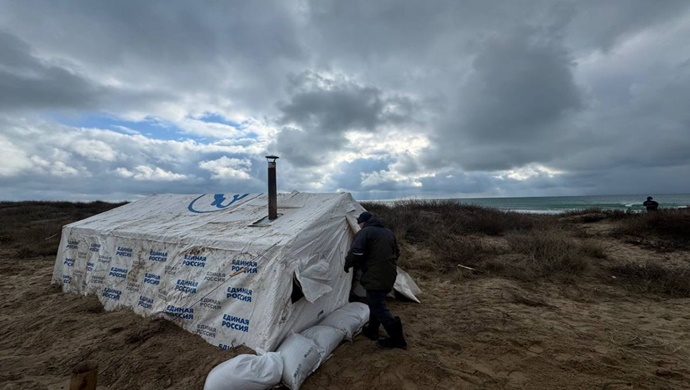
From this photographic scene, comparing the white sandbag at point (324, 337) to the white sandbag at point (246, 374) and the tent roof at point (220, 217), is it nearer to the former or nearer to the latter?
the white sandbag at point (246, 374)

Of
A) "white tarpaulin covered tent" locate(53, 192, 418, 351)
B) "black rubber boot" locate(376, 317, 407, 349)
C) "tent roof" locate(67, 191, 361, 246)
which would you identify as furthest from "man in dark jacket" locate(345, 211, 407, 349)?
"tent roof" locate(67, 191, 361, 246)

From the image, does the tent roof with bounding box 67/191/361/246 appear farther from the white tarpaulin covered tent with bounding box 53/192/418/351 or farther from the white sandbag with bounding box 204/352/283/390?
the white sandbag with bounding box 204/352/283/390

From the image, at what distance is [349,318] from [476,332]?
6.56 ft

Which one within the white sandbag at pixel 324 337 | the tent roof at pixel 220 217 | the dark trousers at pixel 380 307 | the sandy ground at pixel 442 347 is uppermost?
the tent roof at pixel 220 217

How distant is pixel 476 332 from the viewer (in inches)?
200

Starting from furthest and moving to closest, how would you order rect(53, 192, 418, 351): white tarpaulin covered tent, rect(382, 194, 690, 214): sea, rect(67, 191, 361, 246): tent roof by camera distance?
rect(382, 194, 690, 214): sea, rect(67, 191, 361, 246): tent roof, rect(53, 192, 418, 351): white tarpaulin covered tent

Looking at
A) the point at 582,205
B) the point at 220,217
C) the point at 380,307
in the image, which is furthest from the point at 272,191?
the point at 582,205

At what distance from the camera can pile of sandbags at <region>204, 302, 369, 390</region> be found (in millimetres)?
3217

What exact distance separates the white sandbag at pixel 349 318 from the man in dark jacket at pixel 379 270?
42cm

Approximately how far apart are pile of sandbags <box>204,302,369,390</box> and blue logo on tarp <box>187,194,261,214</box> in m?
3.43

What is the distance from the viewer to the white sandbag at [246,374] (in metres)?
3.18

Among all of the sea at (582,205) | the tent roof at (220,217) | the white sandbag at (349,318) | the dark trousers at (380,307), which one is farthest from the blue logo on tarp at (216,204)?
the sea at (582,205)

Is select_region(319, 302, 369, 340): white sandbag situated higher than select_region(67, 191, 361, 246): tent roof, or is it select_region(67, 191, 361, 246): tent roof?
select_region(67, 191, 361, 246): tent roof

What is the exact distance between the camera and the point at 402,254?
10047 mm
